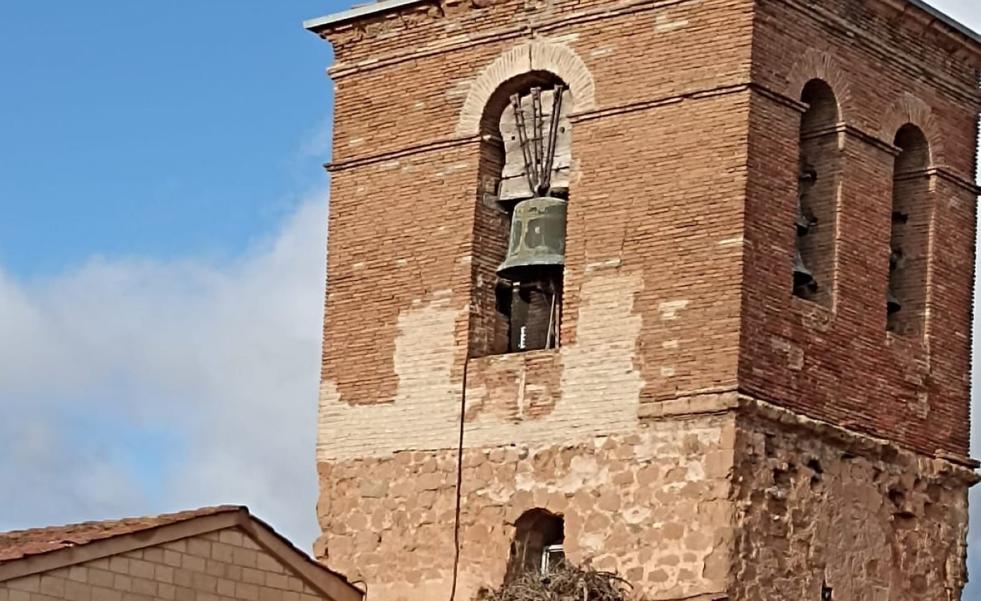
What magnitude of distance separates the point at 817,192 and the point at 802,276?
2.38ft

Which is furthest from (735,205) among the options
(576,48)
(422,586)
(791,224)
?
(422,586)

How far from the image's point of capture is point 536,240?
67.7 ft

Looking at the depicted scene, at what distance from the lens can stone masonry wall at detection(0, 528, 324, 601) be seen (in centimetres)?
1783

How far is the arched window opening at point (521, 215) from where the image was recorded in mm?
20688

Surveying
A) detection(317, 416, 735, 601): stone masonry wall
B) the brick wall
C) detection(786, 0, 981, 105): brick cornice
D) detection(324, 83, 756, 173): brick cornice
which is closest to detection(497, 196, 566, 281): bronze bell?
detection(324, 83, 756, 173): brick cornice

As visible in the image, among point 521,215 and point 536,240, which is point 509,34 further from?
point 536,240

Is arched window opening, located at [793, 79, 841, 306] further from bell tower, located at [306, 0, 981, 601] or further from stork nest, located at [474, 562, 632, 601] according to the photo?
stork nest, located at [474, 562, 632, 601]

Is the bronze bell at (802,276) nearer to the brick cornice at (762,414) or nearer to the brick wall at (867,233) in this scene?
the brick wall at (867,233)

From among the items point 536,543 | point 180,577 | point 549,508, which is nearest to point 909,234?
point 549,508

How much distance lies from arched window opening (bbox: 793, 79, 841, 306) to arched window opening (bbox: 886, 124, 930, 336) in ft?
2.88

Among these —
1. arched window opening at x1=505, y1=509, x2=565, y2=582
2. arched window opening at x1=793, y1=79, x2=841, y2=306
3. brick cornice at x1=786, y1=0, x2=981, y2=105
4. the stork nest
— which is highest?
brick cornice at x1=786, y1=0, x2=981, y2=105

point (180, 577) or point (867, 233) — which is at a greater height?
point (867, 233)

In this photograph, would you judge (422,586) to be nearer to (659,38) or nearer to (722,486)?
(722,486)

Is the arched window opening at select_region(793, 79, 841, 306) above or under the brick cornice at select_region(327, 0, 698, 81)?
under
